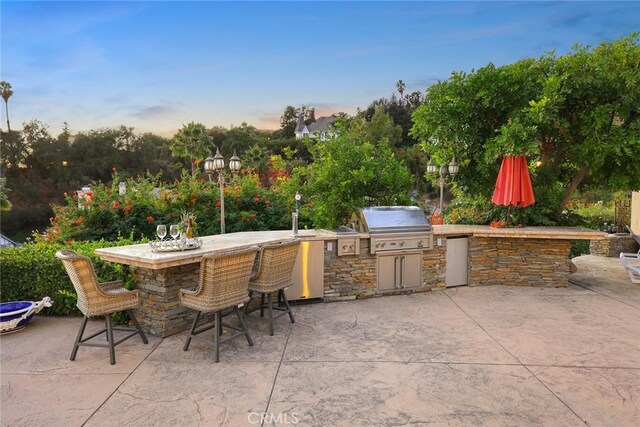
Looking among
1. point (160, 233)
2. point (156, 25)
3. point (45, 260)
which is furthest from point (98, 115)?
point (160, 233)

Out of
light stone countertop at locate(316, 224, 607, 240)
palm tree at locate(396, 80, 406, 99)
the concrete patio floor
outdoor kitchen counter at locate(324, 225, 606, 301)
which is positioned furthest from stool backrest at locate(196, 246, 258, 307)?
palm tree at locate(396, 80, 406, 99)

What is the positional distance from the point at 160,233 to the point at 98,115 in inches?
480

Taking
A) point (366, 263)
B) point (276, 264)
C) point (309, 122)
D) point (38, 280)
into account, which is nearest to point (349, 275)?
point (366, 263)

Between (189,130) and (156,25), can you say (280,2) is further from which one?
(189,130)

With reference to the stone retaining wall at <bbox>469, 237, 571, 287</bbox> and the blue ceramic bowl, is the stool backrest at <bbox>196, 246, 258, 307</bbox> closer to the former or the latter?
the blue ceramic bowl

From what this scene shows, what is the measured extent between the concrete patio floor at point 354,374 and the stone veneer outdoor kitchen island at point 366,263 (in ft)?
1.53

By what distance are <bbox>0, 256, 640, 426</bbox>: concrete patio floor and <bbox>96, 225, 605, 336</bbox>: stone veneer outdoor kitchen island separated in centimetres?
47

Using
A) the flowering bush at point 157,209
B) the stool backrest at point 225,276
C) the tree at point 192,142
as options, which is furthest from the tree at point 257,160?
the stool backrest at point 225,276

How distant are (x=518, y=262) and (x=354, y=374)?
155 inches

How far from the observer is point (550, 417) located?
2416 millimetres

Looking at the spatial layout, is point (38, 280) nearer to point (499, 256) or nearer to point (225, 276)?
point (225, 276)

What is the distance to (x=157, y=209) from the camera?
639cm

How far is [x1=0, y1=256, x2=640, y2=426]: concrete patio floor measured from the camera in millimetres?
2461

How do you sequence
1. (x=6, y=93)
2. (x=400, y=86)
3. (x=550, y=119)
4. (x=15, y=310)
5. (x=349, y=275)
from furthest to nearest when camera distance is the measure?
(x=400, y=86) < (x=6, y=93) < (x=550, y=119) < (x=349, y=275) < (x=15, y=310)
